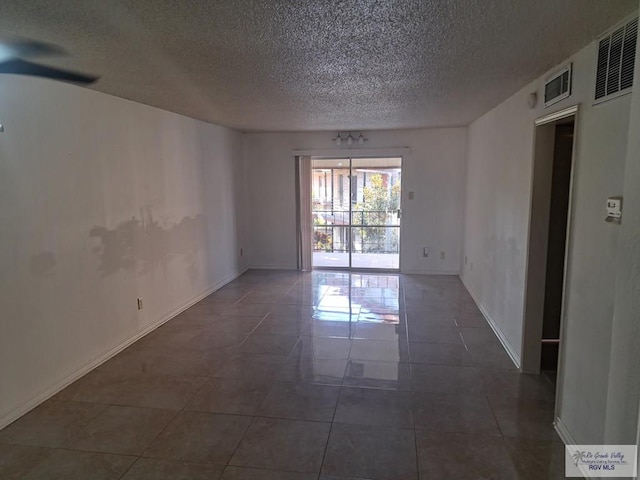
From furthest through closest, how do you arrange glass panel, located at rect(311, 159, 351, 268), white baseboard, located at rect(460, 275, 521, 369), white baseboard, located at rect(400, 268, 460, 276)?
glass panel, located at rect(311, 159, 351, 268) → white baseboard, located at rect(400, 268, 460, 276) → white baseboard, located at rect(460, 275, 521, 369)

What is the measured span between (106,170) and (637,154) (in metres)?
3.61

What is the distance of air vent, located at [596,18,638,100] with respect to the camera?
177cm

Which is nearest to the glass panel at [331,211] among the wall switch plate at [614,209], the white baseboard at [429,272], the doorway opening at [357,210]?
the doorway opening at [357,210]

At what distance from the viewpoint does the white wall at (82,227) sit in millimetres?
2598

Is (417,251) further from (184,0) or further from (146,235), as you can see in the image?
(184,0)

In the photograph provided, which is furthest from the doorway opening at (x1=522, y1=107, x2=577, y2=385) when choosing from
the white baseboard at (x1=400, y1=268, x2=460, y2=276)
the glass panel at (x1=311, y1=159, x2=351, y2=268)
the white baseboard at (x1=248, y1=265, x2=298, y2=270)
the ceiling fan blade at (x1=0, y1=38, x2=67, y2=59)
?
the white baseboard at (x1=248, y1=265, x2=298, y2=270)

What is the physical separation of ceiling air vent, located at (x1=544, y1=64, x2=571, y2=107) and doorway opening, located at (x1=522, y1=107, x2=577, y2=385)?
4.3 inches

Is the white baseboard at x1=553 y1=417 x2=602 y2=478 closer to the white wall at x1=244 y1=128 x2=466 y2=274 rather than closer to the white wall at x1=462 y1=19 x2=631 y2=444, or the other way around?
the white wall at x1=462 y1=19 x2=631 y2=444

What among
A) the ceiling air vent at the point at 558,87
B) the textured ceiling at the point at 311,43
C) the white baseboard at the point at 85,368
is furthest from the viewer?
the white baseboard at the point at 85,368

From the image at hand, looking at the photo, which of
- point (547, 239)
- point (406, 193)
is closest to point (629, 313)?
point (547, 239)

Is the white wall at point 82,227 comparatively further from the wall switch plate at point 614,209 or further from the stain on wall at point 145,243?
the wall switch plate at point 614,209

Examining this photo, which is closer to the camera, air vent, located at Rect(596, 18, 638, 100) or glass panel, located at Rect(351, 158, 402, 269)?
air vent, located at Rect(596, 18, 638, 100)

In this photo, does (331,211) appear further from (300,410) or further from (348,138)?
(300,410)

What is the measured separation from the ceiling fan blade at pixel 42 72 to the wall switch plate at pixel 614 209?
331 cm
